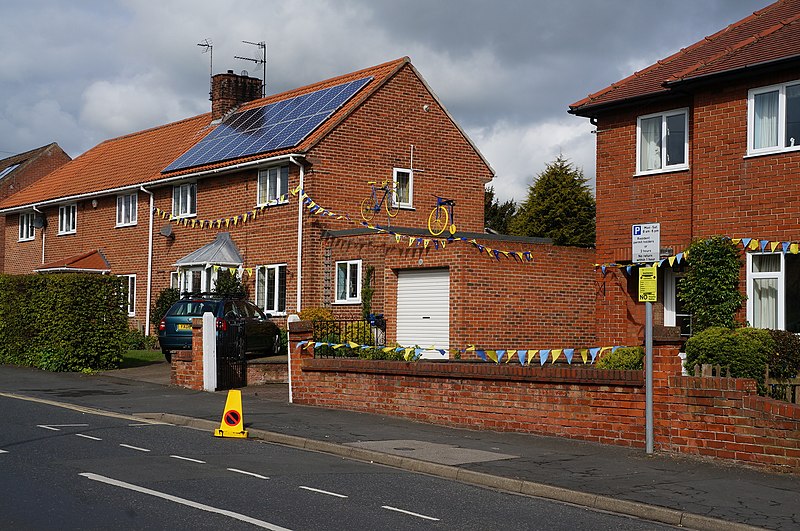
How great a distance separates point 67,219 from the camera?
40062mm

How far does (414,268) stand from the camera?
22.6 meters

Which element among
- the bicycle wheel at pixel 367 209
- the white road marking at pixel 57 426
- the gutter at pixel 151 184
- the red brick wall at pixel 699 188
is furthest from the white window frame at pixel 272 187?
the white road marking at pixel 57 426

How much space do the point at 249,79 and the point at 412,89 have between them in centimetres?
889

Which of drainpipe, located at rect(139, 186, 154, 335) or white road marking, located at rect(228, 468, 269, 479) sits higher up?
drainpipe, located at rect(139, 186, 154, 335)

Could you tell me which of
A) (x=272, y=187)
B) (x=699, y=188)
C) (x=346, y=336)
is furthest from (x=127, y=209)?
(x=699, y=188)

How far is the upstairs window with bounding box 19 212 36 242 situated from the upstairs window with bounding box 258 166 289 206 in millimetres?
17661

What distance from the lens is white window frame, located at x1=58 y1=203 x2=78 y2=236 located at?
39.5 metres

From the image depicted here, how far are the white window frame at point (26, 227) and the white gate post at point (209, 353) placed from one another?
Result: 25.0 metres

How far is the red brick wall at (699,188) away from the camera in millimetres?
17500

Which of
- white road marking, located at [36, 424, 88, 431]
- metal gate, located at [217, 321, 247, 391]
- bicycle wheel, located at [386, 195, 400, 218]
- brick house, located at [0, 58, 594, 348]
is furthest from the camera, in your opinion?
bicycle wheel, located at [386, 195, 400, 218]

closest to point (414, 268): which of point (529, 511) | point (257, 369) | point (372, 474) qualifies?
point (257, 369)

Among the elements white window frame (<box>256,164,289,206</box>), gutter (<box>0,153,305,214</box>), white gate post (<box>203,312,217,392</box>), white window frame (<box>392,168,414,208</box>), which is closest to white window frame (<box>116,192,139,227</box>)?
gutter (<box>0,153,305,214</box>)

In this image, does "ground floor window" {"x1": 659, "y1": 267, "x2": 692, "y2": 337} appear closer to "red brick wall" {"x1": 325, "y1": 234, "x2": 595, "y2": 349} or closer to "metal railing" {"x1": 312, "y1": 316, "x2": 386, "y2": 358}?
"red brick wall" {"x1": 325, "y1": 234, "x2": 595, "y2": 349}

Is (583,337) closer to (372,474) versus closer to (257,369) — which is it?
(257,369)
